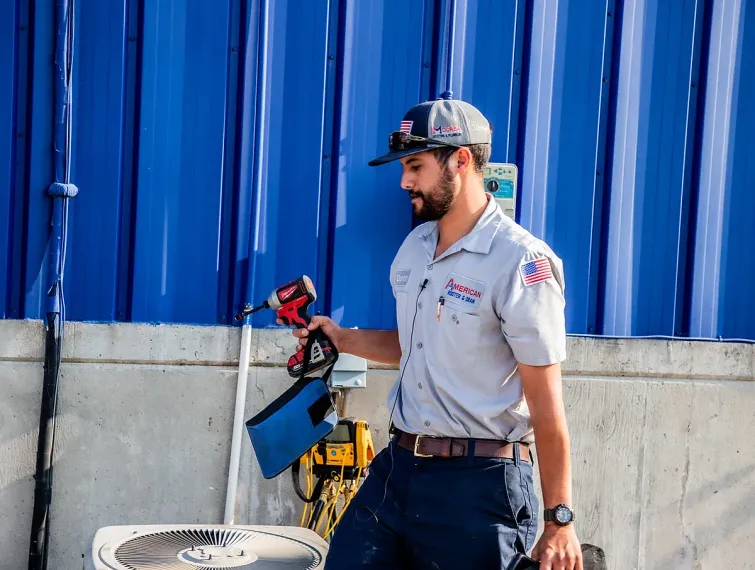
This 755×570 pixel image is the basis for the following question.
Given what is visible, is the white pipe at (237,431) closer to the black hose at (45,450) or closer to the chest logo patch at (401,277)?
the black hose at (45,450)

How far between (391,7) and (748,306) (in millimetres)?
2362

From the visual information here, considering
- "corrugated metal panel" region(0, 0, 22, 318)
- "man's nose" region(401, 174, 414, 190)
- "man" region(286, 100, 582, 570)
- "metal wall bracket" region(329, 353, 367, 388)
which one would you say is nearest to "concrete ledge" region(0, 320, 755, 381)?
"metal wall bracket" region(329, 353, 367, 388)

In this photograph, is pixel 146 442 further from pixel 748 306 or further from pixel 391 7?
pixel 748 306

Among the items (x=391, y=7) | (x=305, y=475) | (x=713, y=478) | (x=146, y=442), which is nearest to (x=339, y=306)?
(x=305, y=475)

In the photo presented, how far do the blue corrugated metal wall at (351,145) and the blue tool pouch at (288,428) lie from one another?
102 cm

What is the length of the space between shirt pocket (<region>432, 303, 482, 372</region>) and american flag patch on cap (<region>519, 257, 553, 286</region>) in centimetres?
20

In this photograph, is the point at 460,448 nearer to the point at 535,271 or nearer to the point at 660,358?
the point at 535,271

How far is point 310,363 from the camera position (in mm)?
3383

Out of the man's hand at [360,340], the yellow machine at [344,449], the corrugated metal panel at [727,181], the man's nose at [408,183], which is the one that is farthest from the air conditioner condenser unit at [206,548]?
the corrugated metal panel at [727,181]

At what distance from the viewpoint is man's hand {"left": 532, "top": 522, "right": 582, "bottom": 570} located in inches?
103

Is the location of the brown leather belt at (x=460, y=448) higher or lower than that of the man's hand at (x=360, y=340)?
lower

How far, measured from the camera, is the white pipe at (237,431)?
417 centimetres

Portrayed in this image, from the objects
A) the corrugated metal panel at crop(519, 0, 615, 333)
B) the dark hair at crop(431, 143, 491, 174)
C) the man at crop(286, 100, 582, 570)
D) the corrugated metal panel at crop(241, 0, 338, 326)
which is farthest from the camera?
the corrugated metal panel at crop(519, 0, 615, 333)

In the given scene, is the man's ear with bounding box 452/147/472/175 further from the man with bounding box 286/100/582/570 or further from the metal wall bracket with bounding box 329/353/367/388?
the metal wall bracket with bounding box 329/353/367/388
